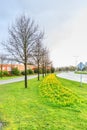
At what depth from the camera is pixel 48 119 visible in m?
7.04

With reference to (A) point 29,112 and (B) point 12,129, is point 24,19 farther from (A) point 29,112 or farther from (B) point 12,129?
(B) point 12,129

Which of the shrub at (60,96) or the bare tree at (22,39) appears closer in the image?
Result: the shrub at (60,96)

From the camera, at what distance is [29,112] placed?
8.22 metres

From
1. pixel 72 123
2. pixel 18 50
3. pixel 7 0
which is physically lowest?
pixel 72 123

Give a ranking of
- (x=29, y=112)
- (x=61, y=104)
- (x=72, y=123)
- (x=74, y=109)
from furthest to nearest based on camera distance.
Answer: (x=61, y=104) < (x=74, y=109) < (x=29, y=112) < (x=72, y=123)

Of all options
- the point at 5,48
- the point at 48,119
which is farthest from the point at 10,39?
the point at 48,119

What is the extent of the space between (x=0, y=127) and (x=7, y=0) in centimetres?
1037

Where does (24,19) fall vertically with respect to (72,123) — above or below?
above

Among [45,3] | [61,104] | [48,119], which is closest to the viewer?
[48,119]

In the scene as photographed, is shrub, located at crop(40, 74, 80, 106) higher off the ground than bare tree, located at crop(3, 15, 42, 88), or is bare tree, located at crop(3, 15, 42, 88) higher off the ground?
bare tree, located at crop(3, 15, 42, 88)

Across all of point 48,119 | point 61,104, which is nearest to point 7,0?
point 61,104

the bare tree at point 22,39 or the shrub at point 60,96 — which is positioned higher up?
the bare tree at point 22,39

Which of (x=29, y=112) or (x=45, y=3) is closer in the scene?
(x=29, y=112)

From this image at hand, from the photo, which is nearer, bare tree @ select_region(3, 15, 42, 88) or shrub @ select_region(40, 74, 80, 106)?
shrub @ select_region(40, 74, 80, 106)
